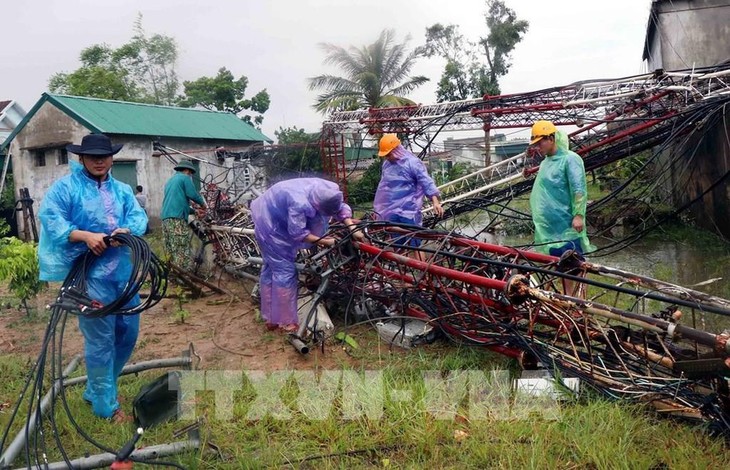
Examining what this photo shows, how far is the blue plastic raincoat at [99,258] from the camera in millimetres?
3615

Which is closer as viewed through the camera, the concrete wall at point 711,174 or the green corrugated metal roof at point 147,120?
the concrete wall at point 711,174

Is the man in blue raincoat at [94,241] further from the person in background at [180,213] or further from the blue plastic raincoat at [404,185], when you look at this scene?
the person in background at [180,213]

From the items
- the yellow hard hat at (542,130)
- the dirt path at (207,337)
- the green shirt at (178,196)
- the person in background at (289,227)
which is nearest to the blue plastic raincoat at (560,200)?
the yellow hard hat at (542,130)

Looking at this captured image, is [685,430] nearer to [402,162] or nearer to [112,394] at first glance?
[112,394]

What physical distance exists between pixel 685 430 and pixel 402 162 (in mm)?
3967

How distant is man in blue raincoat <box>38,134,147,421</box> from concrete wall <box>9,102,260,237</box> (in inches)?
446

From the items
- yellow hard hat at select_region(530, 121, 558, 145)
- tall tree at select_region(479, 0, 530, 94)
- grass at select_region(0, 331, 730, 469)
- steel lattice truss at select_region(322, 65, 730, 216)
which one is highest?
tall tree at select_region(479, 0, 530, 94)

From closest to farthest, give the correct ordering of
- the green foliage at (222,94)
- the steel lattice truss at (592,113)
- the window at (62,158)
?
the steel lattice truss at (592,113) → the window at (62,158) → the green foliage at (222,94)

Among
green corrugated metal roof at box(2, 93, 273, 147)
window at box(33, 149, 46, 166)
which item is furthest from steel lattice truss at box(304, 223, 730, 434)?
window at box(33, 149, 46, 166)

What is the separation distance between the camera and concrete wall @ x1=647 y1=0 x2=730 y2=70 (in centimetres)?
1180

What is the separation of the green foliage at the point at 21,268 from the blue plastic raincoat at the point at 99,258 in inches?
112

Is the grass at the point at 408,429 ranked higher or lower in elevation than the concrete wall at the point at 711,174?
lower

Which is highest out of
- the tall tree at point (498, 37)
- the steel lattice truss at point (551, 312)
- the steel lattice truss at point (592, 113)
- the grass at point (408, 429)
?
the tall tree at point (498, 37)

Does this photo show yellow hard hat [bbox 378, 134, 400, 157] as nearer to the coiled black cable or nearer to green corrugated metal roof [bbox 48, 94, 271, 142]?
the coiled black cable
